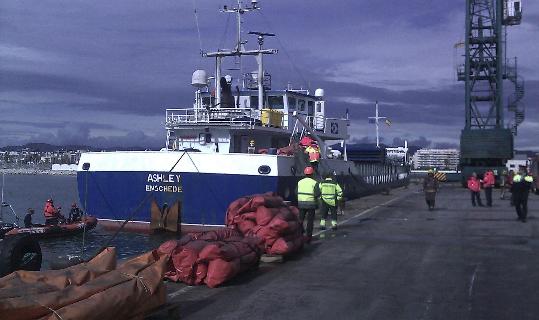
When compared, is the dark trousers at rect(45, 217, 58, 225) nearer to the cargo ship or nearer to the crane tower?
the cargo ship

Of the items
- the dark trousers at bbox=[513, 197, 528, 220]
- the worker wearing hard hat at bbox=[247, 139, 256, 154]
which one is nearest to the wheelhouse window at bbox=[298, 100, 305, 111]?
the worker wearing hard hat at bbox=[247, 139, 256, 154]

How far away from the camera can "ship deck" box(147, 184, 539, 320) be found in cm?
685

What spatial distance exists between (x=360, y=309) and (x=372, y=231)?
805 cm

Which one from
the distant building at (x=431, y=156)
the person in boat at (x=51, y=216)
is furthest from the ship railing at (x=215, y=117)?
the distant building at (x=431, y=156)

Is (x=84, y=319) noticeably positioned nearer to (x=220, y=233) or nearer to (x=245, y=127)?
(x=220, y=233)

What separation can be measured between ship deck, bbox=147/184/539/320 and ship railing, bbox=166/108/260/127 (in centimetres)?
718

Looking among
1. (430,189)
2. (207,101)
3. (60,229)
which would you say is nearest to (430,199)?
(430,189)

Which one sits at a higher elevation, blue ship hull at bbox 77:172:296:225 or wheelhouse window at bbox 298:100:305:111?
wheelhouse window at bbox 298:100:305:111

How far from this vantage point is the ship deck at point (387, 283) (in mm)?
6848

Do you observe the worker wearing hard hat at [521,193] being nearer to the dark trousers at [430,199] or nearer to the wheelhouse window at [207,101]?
the dark trousers at [430,199]

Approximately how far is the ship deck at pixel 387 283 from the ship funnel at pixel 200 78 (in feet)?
32.8

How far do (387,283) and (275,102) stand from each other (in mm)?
16258

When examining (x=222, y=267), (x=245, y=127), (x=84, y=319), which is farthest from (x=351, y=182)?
(x=84, y=319)

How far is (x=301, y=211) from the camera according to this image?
12.8 meters
